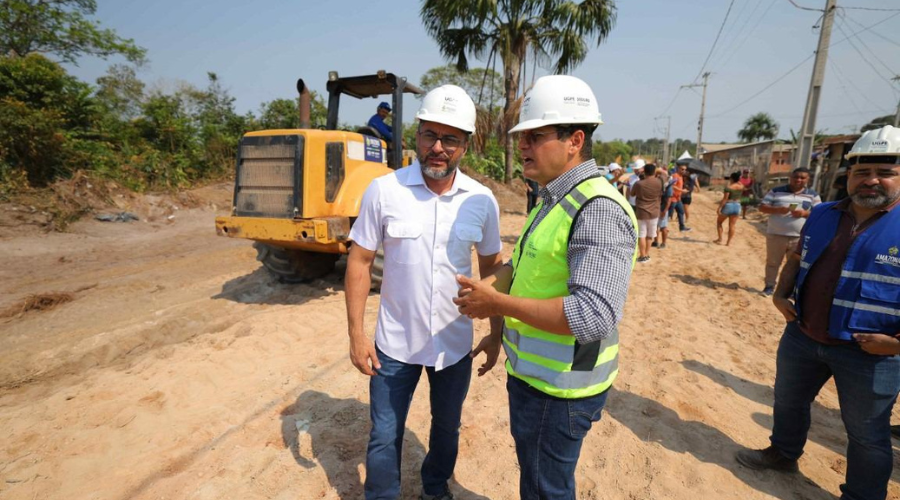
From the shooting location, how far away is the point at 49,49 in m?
15.2


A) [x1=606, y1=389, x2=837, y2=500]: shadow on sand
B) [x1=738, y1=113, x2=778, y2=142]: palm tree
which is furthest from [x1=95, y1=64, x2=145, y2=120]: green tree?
[x1=738, y1=113, x2=778, y2=142]: palm tree

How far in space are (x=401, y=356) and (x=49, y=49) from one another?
2049 centimetres

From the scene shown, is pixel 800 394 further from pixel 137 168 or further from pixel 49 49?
pixel 49 49

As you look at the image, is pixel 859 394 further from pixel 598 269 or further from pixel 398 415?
pixel 398 415

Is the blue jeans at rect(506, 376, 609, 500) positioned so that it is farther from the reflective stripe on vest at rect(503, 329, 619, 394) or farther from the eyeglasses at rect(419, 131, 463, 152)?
the eyeglasses at rect(419, 131, 463, 152)

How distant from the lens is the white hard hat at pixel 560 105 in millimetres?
1392

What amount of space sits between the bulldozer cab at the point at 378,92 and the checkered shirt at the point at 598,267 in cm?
414

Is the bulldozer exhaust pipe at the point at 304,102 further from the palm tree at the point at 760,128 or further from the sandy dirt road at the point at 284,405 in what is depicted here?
the palm tree at the point at 760,128

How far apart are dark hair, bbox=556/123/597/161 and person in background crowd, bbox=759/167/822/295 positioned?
4.82 meters

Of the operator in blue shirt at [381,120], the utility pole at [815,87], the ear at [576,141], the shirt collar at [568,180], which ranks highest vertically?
the utility pole at [815,87]

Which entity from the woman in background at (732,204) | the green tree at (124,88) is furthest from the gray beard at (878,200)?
the green tree at (124,88)

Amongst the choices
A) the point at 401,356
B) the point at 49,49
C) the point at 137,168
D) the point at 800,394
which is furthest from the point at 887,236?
the point at 49,49

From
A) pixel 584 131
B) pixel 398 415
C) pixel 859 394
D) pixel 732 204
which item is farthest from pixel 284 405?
pixel 732 204

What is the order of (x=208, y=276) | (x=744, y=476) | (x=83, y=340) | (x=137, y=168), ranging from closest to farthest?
1. (x=744, y=476)
2. (x=83, y=340)
3. (x=208, y=276)
4. (x=137, y=168)
